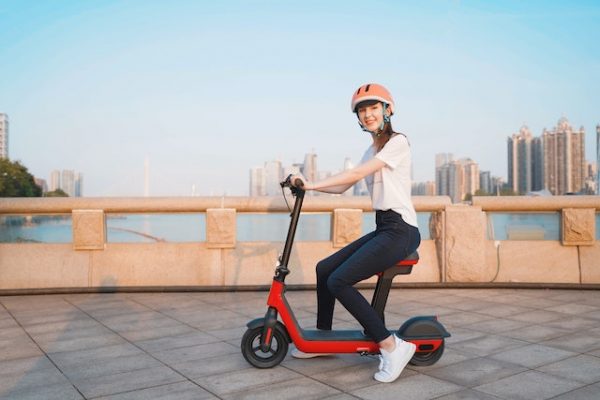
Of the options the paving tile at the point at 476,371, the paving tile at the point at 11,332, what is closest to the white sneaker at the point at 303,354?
the paving tile at the point at 476,371

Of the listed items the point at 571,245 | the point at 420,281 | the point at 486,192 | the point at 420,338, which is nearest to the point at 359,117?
the point at 420,338

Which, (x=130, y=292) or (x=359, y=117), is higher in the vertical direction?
(x=359, y=117)

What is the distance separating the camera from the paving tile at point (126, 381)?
3.57 m

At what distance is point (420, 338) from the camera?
401cm

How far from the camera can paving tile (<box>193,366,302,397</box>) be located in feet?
11.8

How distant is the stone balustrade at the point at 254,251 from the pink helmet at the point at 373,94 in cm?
381

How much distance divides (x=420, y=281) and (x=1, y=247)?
5.48m

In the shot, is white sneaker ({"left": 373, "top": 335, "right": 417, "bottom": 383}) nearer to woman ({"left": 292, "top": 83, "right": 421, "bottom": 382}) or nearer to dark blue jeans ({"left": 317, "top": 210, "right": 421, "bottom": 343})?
woman ({"left": 292, "top": 83, "right": 421, "bottom": 382})

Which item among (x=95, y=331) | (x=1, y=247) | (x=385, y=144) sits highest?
(x=385, y=144)

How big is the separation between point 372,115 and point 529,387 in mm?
1944

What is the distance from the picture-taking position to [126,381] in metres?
3.75

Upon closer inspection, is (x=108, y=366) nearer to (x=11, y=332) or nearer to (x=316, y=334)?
(x=316, y=334)

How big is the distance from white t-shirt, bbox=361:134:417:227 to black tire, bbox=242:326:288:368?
111 cm

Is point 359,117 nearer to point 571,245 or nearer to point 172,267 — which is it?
point 172,267
